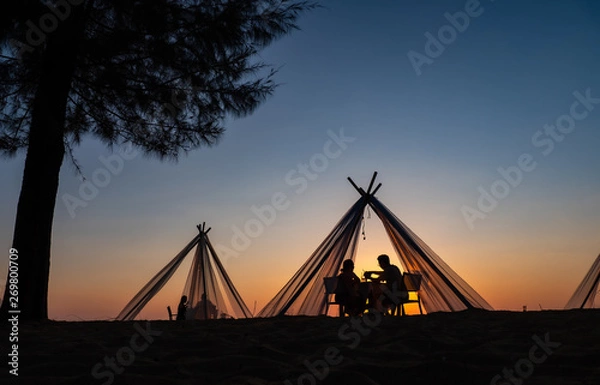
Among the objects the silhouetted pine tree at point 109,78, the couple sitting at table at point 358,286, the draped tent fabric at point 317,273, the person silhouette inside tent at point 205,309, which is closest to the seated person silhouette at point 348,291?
the couple sitting at table at point 358,286

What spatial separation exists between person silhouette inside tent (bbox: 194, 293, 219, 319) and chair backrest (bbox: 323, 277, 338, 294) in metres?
4.24

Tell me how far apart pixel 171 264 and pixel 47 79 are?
5.07 metres

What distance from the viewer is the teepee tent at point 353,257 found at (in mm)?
7297

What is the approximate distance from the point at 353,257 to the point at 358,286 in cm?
61

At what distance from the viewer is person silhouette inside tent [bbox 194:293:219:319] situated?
11023 millimetres

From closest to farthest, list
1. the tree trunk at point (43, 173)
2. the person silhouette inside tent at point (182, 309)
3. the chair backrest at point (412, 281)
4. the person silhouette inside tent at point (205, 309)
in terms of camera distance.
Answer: the tree trunk at point (43, 173) < the chair backrest at point (412, 281) < the person silhouette inside tent at point (182, 309) < the person silhouette inside tent at point (205, 309)

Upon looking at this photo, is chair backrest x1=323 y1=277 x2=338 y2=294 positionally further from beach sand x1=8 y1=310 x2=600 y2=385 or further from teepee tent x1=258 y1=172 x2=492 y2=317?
beach sand x1=8 y1=310 x2=600 y2=385

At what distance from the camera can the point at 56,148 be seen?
18.7ft

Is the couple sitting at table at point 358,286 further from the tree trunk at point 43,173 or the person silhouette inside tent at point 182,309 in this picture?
the person silhouette inside tent at point 182,309

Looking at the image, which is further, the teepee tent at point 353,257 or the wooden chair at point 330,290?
the wooden chair at point 330,290

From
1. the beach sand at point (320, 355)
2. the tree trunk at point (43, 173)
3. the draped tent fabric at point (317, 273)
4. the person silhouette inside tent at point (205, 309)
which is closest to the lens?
the beach sand at point (320, 355)

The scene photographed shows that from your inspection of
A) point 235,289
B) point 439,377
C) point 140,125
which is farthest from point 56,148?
point 235,289

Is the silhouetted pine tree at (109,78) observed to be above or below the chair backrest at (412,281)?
above

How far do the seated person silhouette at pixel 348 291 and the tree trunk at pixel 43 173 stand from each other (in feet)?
11.7
